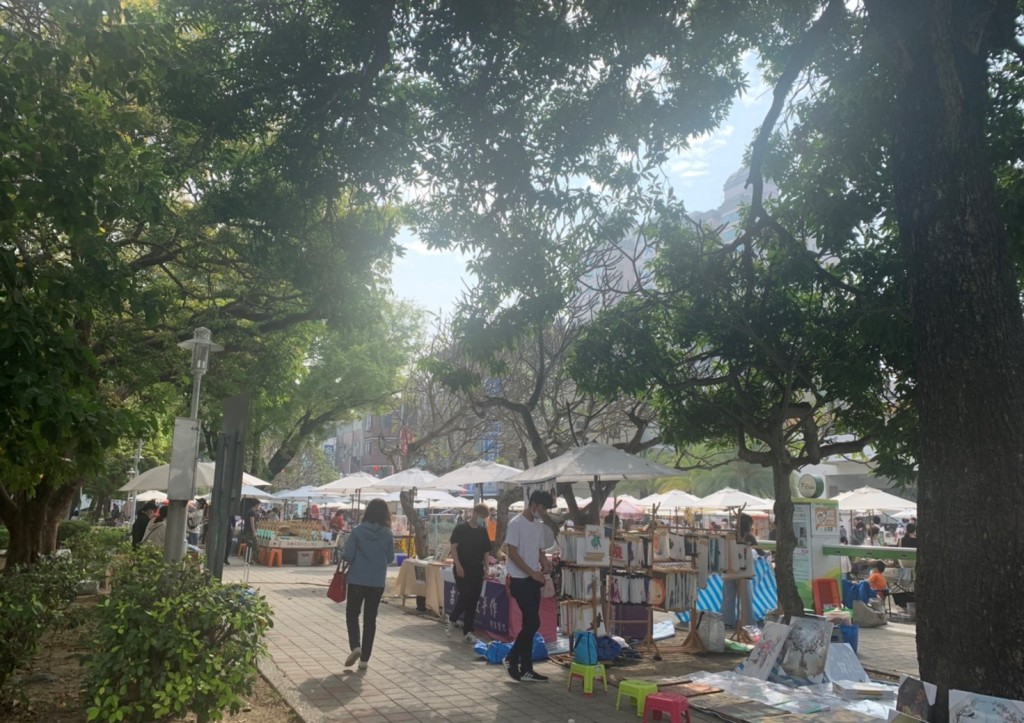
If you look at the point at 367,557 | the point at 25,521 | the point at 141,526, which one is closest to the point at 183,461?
the point at 367,557

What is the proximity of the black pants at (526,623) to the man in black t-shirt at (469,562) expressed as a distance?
265cm

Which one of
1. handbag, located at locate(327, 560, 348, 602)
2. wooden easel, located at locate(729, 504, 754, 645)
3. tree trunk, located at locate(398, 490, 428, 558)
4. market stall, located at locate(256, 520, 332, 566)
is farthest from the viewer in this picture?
market stall, located at locate(256, 520, 332, 566)

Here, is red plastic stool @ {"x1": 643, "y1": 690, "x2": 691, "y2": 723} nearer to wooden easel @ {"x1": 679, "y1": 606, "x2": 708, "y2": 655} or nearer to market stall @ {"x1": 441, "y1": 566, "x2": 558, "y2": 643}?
Result: market stall @ {"x1": 441, "y1": 566, "x2": 558, "y2": 643}

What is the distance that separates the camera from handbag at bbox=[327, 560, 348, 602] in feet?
28.2

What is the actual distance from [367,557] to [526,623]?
1.71 m

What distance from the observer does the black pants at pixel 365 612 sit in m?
8.29

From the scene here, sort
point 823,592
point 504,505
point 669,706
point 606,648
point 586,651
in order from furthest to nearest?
point 504,505 < point 823,592 < point 606,648 < point 586,651 < point 669,706

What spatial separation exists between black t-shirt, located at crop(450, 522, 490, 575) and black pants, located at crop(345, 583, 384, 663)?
2431mm

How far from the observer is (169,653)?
5.61 metres

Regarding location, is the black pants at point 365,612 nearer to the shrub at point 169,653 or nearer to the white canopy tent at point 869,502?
the shrub at point 169,653

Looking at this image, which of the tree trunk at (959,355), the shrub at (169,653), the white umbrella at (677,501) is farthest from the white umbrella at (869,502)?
the shrub at (169,653)

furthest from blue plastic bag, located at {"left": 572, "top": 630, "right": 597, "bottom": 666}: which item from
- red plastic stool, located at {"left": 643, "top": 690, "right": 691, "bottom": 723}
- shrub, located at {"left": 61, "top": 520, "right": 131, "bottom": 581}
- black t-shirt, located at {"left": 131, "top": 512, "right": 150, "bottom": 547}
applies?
black t-shirt, located at {"left": 131, "top": 512, "right": 150, "bottom": 547}

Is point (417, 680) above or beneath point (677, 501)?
beneath

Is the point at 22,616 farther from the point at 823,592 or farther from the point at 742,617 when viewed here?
the point at 823,592
